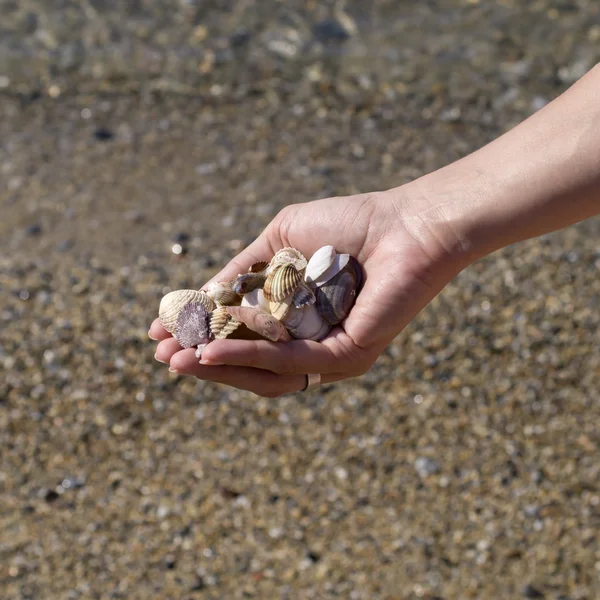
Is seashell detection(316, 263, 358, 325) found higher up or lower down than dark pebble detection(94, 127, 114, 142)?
higher up

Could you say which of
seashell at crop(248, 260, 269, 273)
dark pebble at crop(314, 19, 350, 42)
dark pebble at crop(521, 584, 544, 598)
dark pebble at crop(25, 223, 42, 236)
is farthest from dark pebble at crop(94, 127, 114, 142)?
dark pebble at crop(521, 584, 544, 598)

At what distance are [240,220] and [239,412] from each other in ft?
5.92

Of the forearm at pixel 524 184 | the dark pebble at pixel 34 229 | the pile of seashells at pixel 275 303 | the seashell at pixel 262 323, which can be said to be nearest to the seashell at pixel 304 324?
the pile of seashells at pixel 275 303

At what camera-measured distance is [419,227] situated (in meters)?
2.69

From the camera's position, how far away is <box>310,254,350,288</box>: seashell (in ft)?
8.92

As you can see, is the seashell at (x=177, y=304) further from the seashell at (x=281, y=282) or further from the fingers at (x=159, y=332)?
the seashell at (x=281, y=282)

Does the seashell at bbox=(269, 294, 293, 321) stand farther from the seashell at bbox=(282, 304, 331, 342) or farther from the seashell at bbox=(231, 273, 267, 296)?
the seashell at bbox=(231, 273, 267, 296)

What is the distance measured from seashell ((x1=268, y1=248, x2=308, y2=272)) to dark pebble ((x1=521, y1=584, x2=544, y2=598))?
1.85 m

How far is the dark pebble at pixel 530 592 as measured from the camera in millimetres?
3463

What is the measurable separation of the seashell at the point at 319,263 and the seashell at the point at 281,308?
149mm

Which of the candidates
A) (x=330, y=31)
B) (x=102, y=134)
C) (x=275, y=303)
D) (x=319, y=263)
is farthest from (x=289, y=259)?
(x=330, y=31)

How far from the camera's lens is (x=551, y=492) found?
3793mm

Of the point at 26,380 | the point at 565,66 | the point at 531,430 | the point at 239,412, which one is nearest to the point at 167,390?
the point at 239,412

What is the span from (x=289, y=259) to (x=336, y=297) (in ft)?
0.85
